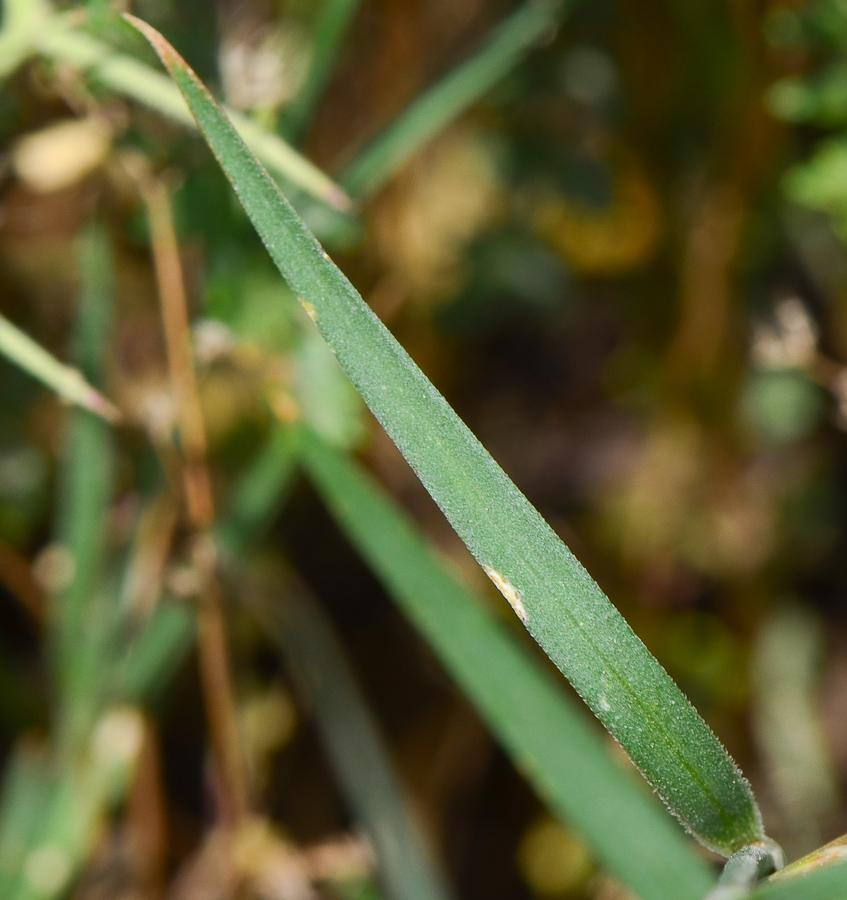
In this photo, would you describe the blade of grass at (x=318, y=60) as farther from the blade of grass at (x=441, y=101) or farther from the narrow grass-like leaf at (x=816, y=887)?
the narrow grass-like leaf at (x=816, y=887)

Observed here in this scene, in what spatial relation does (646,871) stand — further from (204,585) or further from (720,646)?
(720,646)

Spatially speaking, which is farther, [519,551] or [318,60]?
[318,60]

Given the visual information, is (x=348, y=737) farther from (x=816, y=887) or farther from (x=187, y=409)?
(x=816, y=887)

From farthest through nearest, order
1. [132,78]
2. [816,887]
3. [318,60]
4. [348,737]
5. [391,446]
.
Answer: [391,446] → [348,737] → [318,60] → [132,78] → [816,887]

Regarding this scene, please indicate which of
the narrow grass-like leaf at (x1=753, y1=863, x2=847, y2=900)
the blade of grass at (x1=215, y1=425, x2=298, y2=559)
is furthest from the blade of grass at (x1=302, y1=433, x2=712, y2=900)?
the narrow grass-like leaf at (x1=753, y1=863, x2=847, y2=900)

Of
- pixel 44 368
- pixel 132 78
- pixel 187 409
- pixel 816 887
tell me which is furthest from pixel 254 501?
pixel 816 887

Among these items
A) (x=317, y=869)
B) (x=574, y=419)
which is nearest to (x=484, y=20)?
(x=574, y=419)

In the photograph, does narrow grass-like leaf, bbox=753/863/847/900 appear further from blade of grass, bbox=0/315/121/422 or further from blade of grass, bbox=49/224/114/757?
blade of grass, bbox=49/224/114/757
